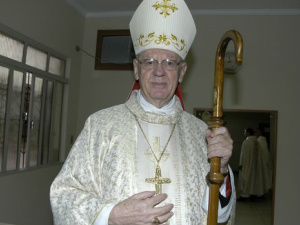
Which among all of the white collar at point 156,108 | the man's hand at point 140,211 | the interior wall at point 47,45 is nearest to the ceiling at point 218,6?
the interior wall at point 47,45

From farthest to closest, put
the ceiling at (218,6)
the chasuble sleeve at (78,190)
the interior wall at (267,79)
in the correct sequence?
the interior wall at (267,79) → the ceiling at (218,6) → the chasuble sleeve at (78,190)

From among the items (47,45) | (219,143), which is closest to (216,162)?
(219,143)

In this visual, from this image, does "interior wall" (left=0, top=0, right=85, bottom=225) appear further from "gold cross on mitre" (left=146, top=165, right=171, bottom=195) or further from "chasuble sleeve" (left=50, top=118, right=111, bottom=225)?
"gold cross on mitre" (left=146, top=165, right=171, bottom=195)

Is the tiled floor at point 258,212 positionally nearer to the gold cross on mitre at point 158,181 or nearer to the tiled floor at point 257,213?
the tiled floor at point 257,213

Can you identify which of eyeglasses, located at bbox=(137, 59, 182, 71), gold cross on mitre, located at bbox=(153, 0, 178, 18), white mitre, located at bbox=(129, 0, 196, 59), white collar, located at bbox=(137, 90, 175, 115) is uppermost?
gold cross on mitre, located at bbox=(153, 0, 178, 18)

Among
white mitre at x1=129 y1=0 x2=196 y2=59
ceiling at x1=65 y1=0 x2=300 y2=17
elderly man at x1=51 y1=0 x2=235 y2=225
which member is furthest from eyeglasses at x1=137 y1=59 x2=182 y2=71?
ceiling at x1=65 y1=0 x2=300 y2=17

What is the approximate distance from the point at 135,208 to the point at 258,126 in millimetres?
3975

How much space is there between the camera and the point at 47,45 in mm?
4371

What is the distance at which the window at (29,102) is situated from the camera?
3684 millimetres

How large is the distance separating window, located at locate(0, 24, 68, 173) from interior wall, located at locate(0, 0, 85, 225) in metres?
0.12

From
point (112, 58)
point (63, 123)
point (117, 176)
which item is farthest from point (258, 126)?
point (117, 176)

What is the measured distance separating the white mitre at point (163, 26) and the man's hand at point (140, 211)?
0.87 meters

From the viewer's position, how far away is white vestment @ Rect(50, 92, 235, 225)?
161 cm

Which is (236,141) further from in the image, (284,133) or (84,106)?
(84,106)
